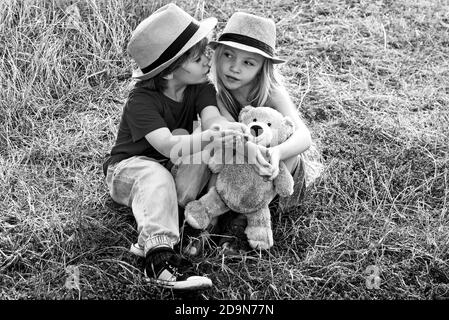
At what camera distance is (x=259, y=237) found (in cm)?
293

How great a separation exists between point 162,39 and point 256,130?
0.59 meters

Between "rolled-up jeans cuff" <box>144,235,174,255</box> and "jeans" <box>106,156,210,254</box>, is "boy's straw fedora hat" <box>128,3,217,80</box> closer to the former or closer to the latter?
"jeans" <box>106,156,210,254</box>

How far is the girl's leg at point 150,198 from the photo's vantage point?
2.74 m

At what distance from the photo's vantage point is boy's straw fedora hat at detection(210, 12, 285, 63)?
2949 millimetres

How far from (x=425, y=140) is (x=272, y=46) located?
1321 millimetres

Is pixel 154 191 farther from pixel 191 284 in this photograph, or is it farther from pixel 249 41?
pixel 249 41

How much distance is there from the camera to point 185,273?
2.75m

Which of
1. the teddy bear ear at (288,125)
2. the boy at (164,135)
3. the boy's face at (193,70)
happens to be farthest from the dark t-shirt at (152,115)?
the teddy bear ear at (288,125)

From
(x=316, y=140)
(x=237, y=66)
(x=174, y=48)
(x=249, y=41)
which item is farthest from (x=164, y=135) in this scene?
(x=316, y=140)

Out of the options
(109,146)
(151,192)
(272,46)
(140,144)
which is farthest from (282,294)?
(109,146)

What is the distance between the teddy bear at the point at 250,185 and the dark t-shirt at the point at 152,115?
0.24 metres

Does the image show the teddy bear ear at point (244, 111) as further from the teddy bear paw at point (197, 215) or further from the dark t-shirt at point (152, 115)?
the teddy bear paw at point (197, 215)

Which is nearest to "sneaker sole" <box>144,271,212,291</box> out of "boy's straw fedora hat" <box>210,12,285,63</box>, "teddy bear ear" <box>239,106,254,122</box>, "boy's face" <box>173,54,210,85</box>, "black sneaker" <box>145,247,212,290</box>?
"black sneaker" <box>145,247,212,290</box>
